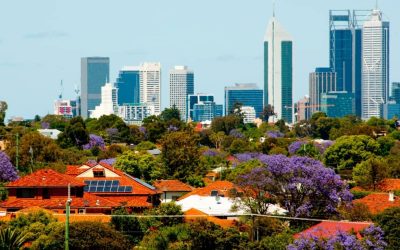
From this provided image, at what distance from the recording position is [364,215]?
55.8 m

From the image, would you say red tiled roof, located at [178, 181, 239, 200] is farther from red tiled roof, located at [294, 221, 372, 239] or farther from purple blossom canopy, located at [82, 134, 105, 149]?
purple blossom canopy, located at [82, 134, 105, 149]

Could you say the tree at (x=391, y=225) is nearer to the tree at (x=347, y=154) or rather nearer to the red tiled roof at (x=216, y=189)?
the red tiled roof at (x=216, y=189)

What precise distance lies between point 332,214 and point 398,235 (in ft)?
29.7

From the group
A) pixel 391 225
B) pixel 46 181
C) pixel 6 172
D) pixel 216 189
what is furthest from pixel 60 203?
pixel 6 172

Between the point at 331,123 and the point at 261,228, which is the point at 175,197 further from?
the point at 331,123

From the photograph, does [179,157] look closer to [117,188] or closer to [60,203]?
[117,188]

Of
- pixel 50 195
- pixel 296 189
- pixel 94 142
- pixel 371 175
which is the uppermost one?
pixel 94 142

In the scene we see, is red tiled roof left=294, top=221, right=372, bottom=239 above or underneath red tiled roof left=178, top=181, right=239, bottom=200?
underneath

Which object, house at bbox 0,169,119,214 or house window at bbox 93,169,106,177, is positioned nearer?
house at bbox 0,169,119,214

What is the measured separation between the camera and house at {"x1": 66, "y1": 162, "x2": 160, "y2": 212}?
6381 cm

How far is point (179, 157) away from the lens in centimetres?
8906

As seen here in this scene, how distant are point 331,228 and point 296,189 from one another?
8.76m

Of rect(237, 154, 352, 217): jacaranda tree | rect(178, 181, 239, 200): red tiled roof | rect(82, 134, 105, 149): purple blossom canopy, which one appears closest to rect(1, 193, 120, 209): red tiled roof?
rect(237, 154, 352, 217): jacaranda tree

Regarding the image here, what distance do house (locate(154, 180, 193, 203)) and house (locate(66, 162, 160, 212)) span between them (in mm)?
5715
